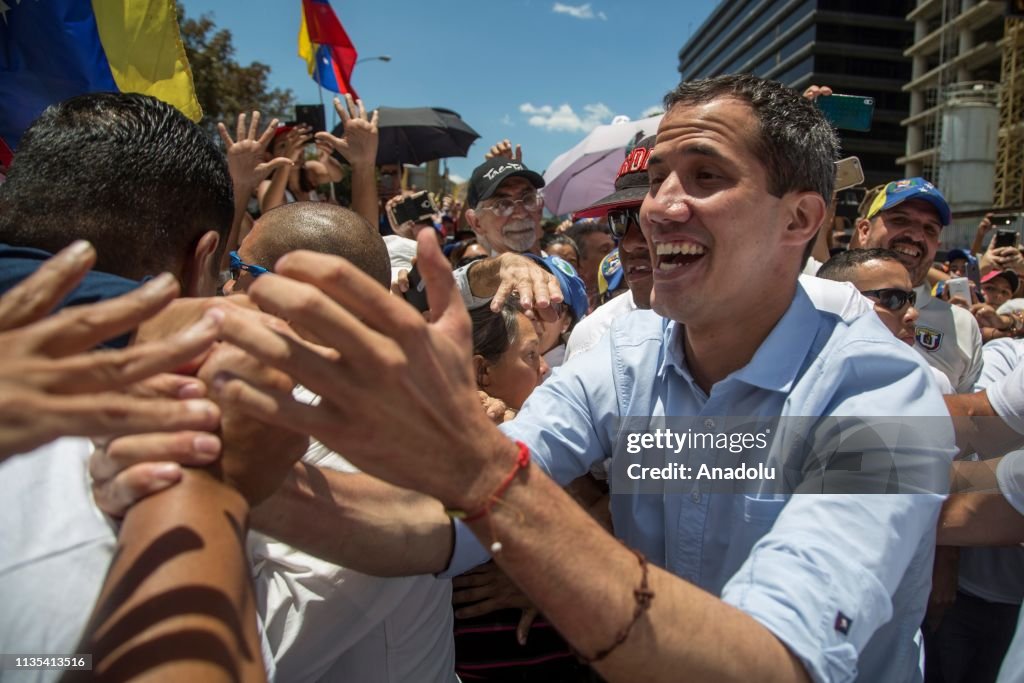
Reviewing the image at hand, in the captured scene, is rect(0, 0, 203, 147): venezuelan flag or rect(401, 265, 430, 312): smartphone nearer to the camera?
rect(0, 0, 203, 147): venezuelan flag

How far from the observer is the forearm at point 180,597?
2.97 ft

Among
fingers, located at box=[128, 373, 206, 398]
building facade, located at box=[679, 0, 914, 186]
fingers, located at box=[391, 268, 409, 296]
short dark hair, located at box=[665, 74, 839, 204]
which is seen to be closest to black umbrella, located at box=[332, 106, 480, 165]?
fingers, located at box=[391, 268, 409, 296]

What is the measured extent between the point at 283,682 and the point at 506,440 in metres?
0.89

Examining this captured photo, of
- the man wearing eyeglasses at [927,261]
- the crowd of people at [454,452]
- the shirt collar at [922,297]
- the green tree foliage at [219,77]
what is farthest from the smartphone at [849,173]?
the green tree foliage at [219,77]

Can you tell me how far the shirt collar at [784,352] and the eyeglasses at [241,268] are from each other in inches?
60.8

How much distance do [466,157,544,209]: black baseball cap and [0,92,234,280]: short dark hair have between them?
269 cm

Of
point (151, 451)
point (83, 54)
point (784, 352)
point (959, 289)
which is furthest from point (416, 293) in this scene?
point (959, 289)

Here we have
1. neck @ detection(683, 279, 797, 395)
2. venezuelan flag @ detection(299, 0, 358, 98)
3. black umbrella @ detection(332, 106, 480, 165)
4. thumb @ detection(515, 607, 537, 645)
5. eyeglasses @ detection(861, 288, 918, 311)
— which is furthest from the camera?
black umbrella @ detection(332, 106, 480, 165)

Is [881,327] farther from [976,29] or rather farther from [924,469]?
[976,29]

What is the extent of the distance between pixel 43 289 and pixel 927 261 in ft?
14.7

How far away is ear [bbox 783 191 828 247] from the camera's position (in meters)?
1.88

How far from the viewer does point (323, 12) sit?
292 inches

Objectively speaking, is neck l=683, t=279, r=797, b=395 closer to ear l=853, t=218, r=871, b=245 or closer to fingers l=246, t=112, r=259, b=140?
fingers l=246, t=112, r=259, b=140

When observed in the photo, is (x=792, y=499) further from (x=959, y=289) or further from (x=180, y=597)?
(x=959, y=289)
